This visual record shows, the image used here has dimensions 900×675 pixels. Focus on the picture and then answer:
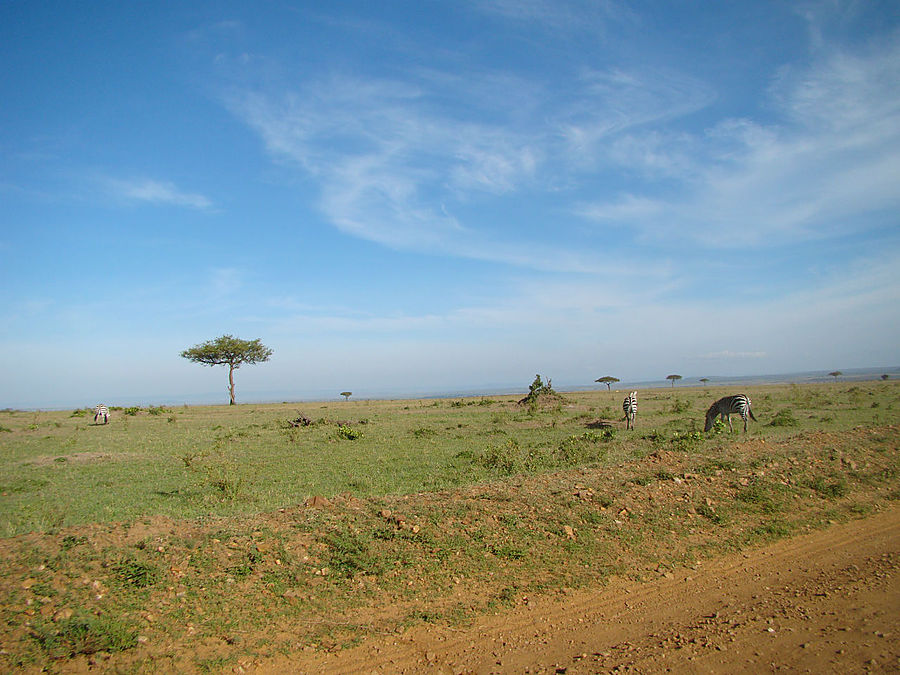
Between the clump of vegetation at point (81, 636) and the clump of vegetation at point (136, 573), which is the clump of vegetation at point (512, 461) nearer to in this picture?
the clump of vegetation at point (136, 573)

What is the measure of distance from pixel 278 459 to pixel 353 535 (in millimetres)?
10102

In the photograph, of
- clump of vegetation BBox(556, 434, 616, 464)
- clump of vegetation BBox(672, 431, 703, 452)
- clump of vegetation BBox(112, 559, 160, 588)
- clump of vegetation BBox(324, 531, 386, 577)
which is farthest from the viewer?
clump of vegetation BBox(672, 431, 703, 452)

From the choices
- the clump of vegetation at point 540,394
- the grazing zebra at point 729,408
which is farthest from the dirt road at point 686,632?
the clump of vegetation at point 540,394

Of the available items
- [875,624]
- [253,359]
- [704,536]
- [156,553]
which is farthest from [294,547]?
[253,359]

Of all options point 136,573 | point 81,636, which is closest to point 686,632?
point 81,636

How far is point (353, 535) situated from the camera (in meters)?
7.77

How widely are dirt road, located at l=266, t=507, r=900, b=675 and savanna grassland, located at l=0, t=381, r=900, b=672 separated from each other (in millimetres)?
341

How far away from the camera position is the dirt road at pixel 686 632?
5090mm

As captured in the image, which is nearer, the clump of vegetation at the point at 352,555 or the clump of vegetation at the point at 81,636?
the clump of vegetation at the point at 81,636

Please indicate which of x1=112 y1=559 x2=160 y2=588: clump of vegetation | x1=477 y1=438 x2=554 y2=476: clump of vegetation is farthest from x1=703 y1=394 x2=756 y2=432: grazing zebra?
x1=112 y1=559 x2=160 y2=588: clump of vegetation

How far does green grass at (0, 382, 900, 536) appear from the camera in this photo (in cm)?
1088

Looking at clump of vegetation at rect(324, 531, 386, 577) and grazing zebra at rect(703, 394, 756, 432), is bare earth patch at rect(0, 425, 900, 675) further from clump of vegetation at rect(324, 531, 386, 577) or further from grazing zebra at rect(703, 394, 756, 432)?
grazing zebra at rect(703, 394, 756, 432)

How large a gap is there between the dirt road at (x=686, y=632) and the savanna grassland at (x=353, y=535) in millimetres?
341

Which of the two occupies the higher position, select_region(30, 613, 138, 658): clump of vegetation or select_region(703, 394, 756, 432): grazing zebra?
select_region(703, 394, 756, 432): grazing zebra
